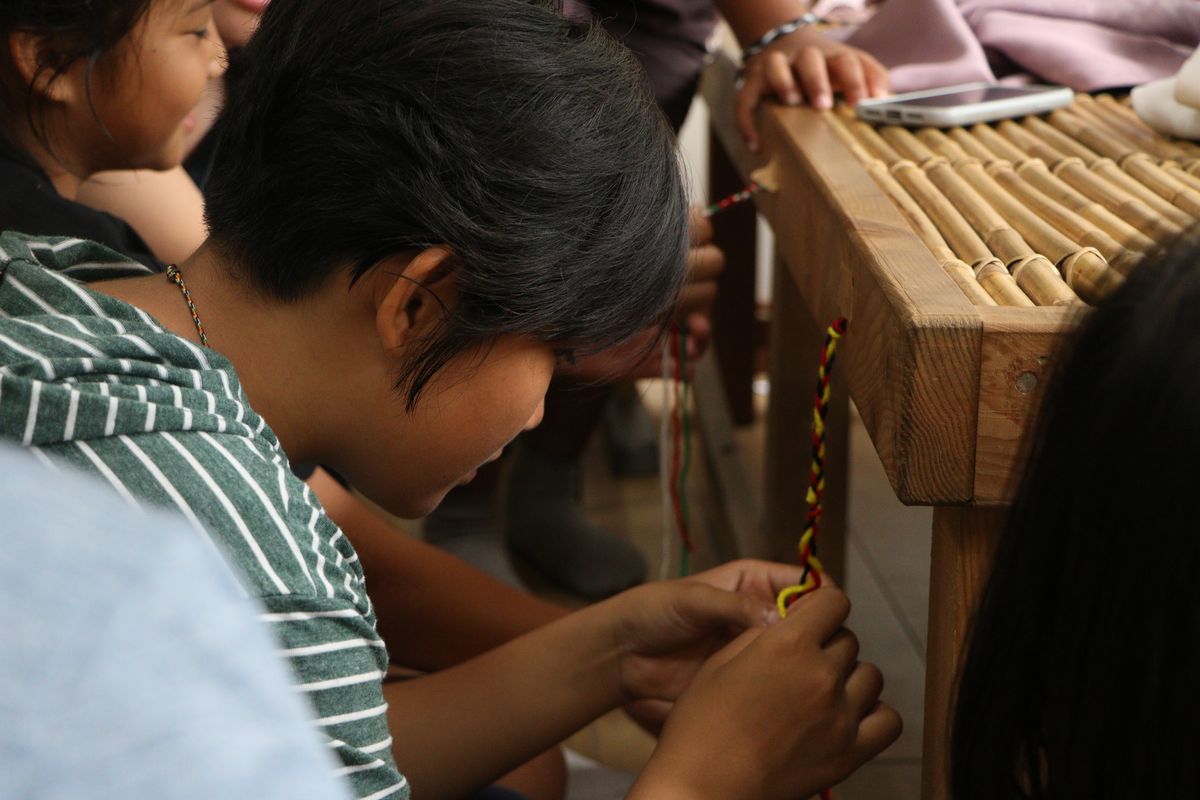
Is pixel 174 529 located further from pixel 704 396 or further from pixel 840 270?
pixel 704 396

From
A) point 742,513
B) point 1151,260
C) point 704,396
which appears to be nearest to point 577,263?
point 1151,260

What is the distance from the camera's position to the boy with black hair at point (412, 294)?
25.3 inches

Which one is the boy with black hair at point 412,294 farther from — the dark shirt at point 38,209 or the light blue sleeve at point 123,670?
the light blue sleeve at point 123,670

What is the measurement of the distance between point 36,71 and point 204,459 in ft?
1.61

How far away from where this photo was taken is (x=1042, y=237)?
717 mm

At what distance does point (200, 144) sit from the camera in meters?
1.50

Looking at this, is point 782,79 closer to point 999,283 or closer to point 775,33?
point 775,33

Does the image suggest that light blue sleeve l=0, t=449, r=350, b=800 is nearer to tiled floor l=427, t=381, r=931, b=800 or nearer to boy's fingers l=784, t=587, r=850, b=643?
boy's fingers l=784, t=587, r=850, b=643

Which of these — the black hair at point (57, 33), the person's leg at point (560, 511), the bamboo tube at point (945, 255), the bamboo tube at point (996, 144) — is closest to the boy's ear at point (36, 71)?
the black hair at point (57, 33)

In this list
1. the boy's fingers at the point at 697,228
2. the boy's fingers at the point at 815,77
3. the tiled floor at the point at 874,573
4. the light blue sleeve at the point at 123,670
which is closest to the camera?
the light blue sleeve at the point at 123,670

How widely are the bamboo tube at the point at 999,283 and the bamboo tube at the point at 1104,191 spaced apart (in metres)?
0.08

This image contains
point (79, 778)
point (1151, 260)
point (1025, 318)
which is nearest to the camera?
point (79, 778)

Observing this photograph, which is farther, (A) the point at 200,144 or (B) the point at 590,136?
(A) the point at 200,144

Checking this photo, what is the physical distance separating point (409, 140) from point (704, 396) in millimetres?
1414
